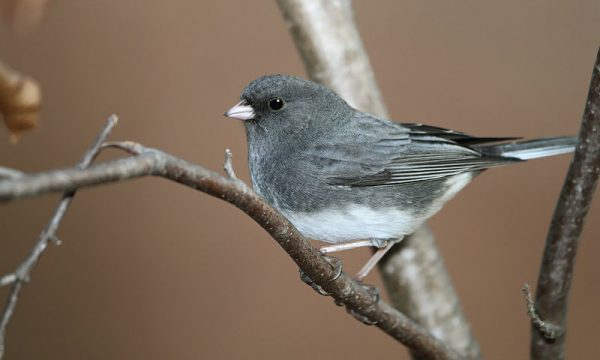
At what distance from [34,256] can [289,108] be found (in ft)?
2.97

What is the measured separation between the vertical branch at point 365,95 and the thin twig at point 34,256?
969 millimetres

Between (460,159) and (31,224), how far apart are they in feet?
5.24

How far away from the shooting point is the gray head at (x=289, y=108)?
149 centimetres

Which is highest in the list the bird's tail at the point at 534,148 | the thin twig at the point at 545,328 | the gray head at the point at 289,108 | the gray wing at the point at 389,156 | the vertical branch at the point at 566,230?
the gray head at the point at 289,108

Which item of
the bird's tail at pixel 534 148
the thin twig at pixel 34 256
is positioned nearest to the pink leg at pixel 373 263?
the bird's tail at pixel 534 148

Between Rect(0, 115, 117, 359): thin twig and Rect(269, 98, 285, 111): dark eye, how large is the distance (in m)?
0.75

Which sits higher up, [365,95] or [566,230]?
[365,95]

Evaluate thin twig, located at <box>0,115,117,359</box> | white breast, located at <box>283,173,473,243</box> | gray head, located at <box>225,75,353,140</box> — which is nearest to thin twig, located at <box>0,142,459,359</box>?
thin twig, located at <box>0,115,117,359</box>

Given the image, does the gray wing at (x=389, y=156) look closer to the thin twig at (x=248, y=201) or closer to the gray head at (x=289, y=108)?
the gray head at (x=289, y=108)

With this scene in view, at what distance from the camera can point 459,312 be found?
1.70 m

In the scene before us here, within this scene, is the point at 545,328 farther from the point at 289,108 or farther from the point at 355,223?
the point at 289,108

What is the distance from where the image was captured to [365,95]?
1.74 metres

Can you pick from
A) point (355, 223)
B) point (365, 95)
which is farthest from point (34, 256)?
point (365, 95)

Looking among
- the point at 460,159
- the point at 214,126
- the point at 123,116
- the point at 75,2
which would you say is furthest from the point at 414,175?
the point at 75,2
